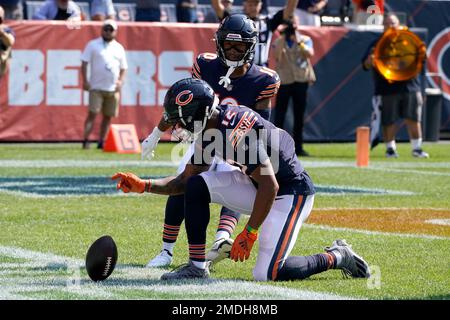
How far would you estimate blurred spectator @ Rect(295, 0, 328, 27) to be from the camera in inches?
723

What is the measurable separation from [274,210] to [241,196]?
198 mm

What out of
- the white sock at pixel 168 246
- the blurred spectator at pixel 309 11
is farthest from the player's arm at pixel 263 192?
the blurred spectator at pixel 309 11

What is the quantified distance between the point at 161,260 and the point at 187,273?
615 mm

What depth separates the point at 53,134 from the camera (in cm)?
1705

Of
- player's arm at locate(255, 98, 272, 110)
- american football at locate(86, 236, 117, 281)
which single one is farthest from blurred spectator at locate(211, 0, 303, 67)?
american football at locate(86, 236, 117, 281)

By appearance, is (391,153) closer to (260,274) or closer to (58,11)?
(58,11)

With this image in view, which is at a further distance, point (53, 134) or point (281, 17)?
point (53, 134)

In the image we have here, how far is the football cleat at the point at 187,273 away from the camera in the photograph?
6562 mm

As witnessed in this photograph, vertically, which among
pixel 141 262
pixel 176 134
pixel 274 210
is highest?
pixel 176 134

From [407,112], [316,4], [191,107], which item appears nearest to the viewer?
[191,107]

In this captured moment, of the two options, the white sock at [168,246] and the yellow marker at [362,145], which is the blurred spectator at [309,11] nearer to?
the yellow marker at [362,145]
